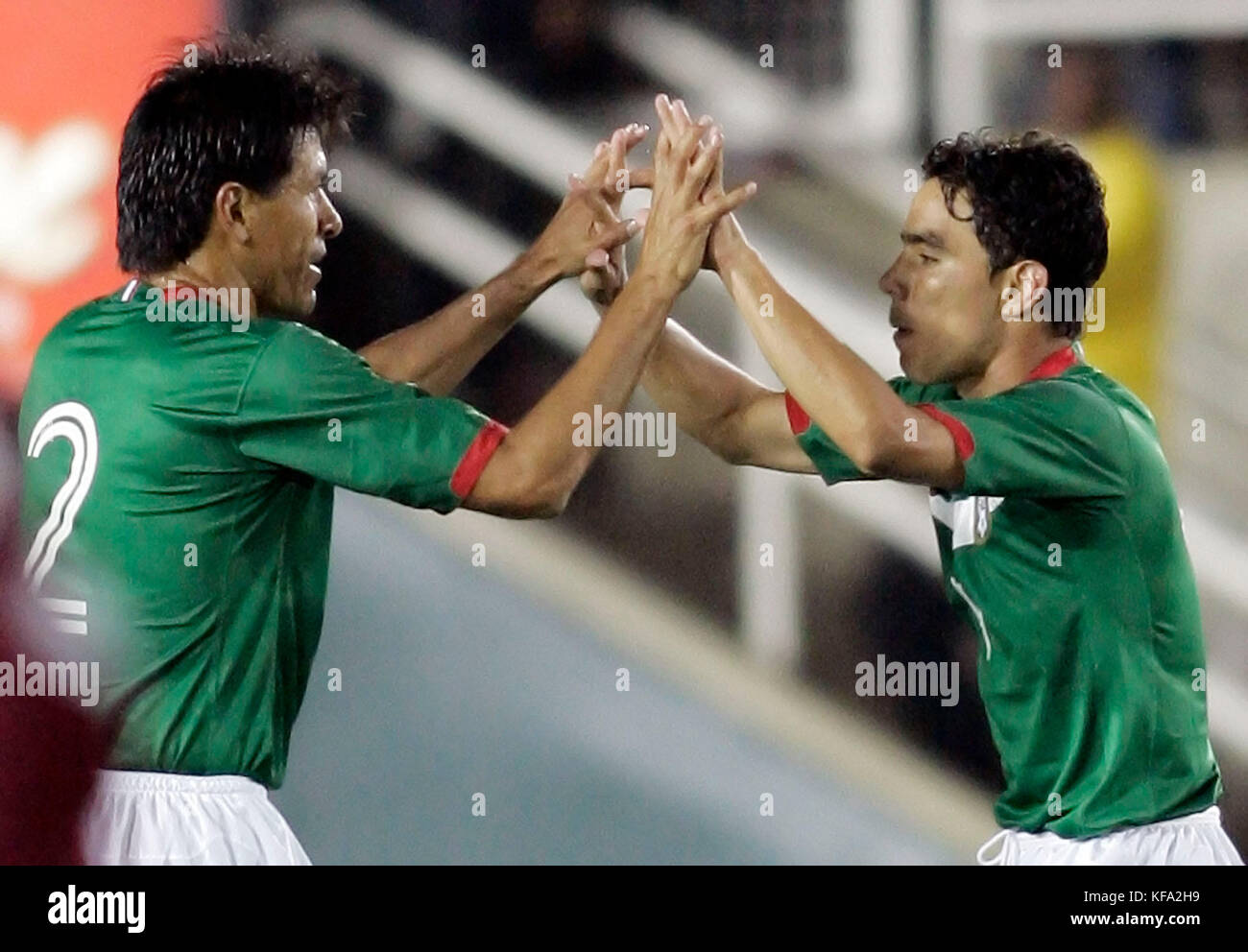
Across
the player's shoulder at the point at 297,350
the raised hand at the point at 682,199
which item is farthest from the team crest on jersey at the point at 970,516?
the player's shoulder at the point at 297,350

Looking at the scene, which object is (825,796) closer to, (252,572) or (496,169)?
(496,169)

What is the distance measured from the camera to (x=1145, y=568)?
229cm

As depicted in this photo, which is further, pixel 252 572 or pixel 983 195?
pixel 983 195

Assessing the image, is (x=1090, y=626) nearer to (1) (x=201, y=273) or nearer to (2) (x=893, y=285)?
(2) (x=893, y=285)

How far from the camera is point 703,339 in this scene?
12.6ft

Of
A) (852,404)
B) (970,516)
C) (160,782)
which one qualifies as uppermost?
(852,404)

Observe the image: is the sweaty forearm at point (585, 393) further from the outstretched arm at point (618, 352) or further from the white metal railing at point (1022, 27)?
the white metal railing at point (1022, 27)

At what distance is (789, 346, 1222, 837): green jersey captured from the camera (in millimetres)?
2244

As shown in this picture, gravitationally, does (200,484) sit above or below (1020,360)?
below

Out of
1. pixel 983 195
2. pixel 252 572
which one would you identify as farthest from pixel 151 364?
pixel 983 195

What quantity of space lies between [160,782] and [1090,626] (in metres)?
1.17

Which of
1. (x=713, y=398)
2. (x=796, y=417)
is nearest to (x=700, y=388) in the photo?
(x=713, y=398)
